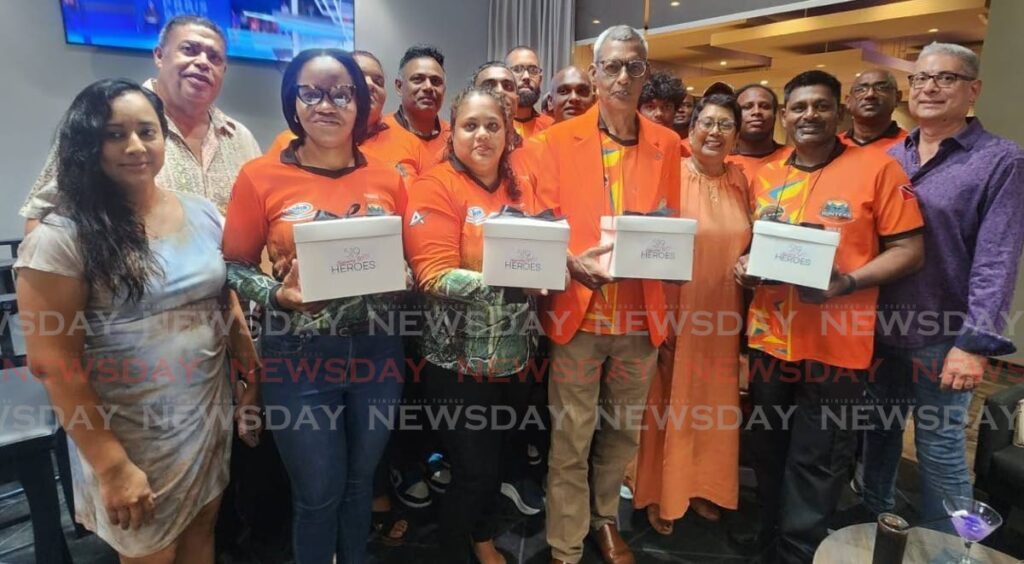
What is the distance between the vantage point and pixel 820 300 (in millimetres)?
1547

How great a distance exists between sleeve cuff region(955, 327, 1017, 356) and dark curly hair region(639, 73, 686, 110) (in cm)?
142

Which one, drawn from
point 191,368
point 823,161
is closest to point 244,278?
point 191,368

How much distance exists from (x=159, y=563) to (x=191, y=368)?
1.46 feet

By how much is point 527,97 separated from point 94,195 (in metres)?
1.93

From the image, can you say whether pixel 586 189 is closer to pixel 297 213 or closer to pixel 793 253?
pixel 793 253

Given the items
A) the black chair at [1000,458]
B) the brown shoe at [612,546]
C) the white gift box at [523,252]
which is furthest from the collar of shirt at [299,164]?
the black chair at [1000,458]

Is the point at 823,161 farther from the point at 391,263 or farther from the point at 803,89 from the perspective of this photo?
the point at 391,263

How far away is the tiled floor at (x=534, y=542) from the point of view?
6.29 feet

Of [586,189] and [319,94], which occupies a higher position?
[319,94]

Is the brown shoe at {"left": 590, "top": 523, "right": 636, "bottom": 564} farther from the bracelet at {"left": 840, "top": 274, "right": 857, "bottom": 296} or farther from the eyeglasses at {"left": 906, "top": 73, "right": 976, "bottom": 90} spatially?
the eyeglasses at {"left": 906, "top": 73, "right": 976, "bottom": 90}

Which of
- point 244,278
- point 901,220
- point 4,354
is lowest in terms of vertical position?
point 4,354

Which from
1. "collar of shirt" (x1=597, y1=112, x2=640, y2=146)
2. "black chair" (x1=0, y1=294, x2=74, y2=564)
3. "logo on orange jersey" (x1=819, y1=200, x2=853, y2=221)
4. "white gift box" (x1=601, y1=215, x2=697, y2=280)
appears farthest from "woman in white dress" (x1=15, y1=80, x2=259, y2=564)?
"logo on orange jersey" (x1=819, y1=200, x2=853, y2=221)

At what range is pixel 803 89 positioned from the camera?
1.64m

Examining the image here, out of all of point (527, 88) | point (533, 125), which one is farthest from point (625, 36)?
point (527, 88)
